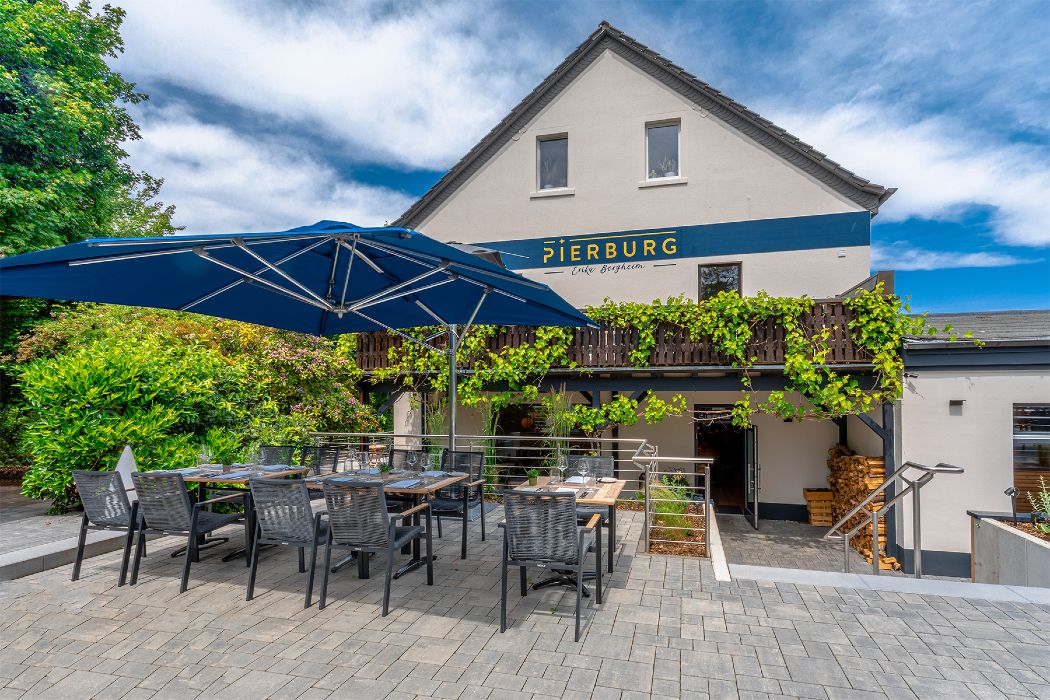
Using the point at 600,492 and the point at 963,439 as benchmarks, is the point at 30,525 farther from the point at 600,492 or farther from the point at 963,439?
the point at 963,439

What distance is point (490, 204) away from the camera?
12375 mm

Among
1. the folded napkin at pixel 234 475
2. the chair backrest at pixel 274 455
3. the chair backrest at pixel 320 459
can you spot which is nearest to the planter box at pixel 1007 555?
the chair backrest at pixel 320 459

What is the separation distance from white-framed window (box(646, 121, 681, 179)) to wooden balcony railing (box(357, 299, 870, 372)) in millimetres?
3851

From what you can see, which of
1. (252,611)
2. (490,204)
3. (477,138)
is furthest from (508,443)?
(252,611)

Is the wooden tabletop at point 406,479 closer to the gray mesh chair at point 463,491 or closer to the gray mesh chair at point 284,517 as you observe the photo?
the gray mesh chair at point 463,491

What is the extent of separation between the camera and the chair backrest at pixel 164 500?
4.45 meters

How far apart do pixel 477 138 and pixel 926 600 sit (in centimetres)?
1127

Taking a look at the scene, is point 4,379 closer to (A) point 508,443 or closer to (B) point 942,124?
(A) point 508,443

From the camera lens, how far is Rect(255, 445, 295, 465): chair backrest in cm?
647

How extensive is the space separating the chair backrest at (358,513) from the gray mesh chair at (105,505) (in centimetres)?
177

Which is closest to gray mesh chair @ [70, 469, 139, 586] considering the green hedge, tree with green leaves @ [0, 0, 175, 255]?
the green hedge

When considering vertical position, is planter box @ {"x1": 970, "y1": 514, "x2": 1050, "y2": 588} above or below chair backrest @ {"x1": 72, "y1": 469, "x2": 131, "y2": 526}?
below

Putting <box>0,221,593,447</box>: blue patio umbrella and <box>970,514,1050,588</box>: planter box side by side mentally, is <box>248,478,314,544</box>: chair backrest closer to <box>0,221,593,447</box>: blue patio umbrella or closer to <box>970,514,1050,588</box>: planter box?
<box>0,221,593,447</box>: blue patio umbrella

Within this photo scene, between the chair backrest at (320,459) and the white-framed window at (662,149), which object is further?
the white-framed window at (662,149)
